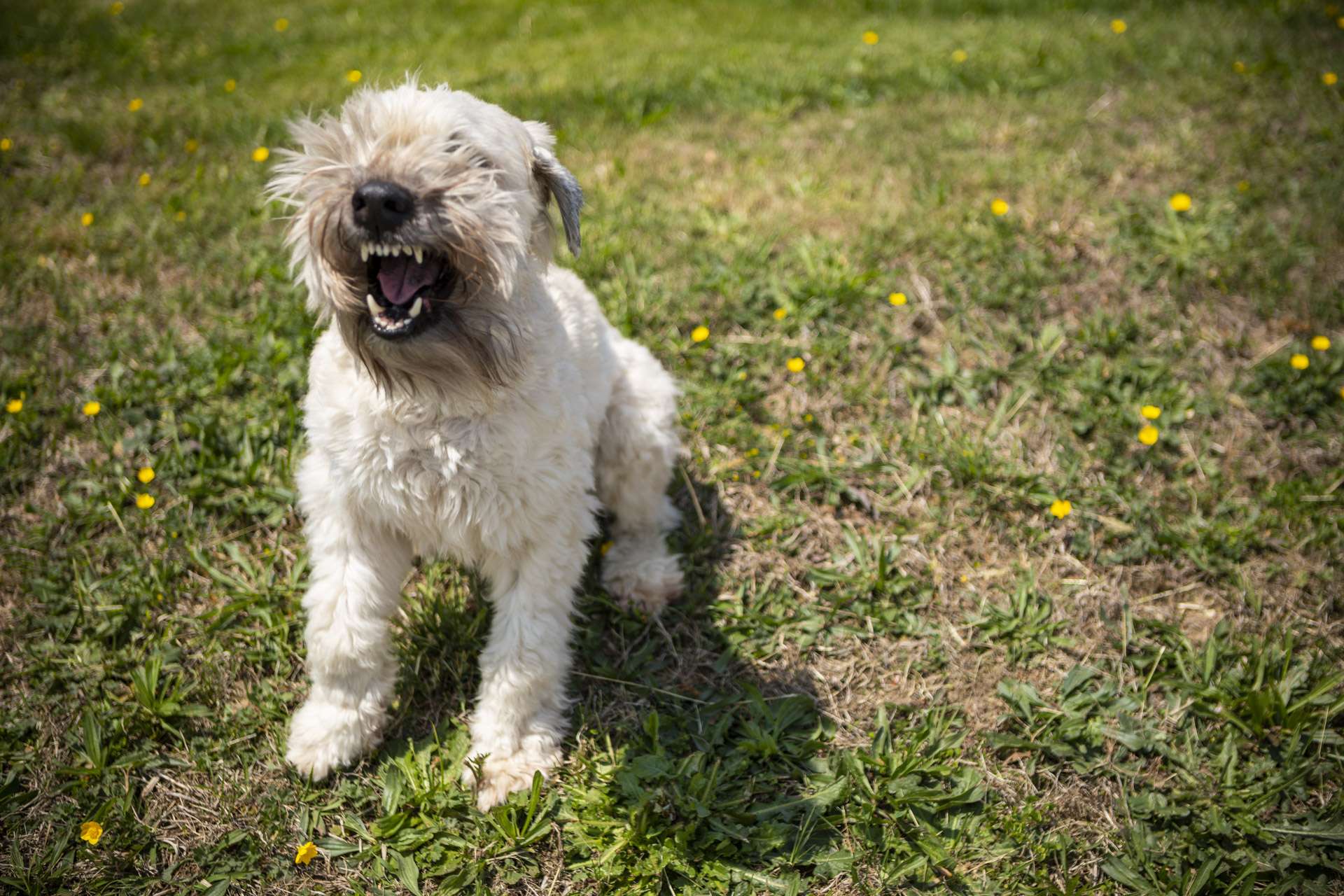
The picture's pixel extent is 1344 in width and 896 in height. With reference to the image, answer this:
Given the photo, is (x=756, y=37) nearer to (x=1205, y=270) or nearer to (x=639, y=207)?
(x=639, y=207)

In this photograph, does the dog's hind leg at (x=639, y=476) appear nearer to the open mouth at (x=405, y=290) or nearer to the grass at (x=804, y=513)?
the grass at (x=804, y=513)

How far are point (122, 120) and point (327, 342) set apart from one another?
470 cm

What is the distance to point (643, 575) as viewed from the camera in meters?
3.74

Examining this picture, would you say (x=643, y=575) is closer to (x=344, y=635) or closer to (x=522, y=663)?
(x=522, y=663)

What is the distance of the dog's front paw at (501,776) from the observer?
A: 3.01m

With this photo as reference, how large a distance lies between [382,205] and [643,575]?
6.52 ft

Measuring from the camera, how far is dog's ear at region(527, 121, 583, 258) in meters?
2.86

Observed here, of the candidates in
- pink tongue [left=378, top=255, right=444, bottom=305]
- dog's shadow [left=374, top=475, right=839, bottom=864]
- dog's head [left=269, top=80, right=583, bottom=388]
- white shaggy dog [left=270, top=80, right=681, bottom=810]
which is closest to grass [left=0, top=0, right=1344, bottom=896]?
dog's shadow [left=374, top=475, right=839, bottom=864]

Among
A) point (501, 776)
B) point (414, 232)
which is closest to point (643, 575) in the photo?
point (501, 776)

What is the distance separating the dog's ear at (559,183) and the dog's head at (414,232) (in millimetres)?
175

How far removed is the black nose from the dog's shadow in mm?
1771

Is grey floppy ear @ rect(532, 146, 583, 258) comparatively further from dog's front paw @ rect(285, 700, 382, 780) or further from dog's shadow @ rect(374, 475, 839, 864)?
dog's front paw @ rect(285, 700, 382, 780)

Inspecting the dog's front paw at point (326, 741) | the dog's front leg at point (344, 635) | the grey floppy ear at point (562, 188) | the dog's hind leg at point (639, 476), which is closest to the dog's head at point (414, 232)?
the grey floppy ear at point (562, 188)

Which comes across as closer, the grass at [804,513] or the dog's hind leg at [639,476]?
the grass at [804,513]
